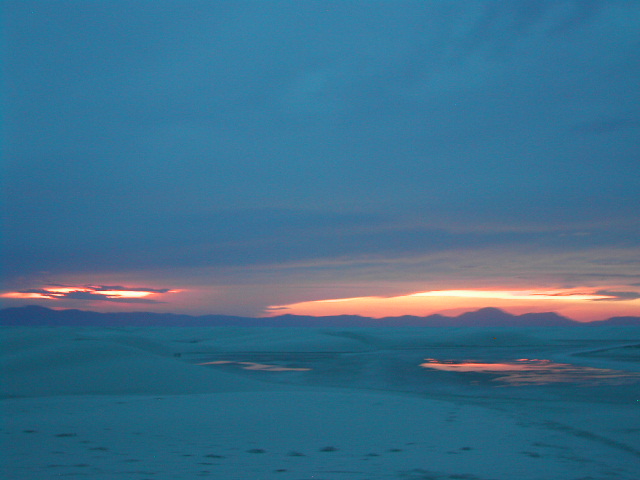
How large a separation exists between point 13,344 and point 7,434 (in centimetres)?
1874

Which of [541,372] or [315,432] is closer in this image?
[315,432]

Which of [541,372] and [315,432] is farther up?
[315,432]

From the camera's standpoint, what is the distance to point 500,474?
7.34m

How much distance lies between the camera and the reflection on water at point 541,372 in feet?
62.8

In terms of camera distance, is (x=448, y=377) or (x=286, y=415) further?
(x=448, y=377)

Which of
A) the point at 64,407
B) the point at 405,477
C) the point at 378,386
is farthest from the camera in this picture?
the point at 378,386

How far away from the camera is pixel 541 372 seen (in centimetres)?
2228

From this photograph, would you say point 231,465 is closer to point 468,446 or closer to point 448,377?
point 468,446

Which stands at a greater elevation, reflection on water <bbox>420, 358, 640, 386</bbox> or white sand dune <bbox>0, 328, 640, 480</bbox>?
white sand dune <bbox>0, 328, 640, 480</bbox>

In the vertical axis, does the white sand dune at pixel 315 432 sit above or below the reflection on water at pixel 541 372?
above

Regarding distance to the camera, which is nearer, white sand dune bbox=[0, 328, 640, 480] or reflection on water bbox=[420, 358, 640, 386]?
white sand dune bbox=[0, 328, 640, 480]

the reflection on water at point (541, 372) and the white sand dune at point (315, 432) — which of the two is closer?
the white sand dune at point (315, 432)

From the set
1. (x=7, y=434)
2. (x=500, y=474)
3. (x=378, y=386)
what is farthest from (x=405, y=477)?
(x=378, y=386)

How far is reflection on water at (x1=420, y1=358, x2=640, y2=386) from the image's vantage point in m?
19.1
